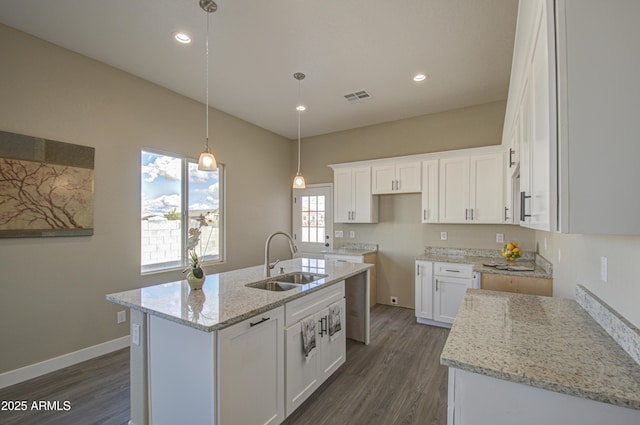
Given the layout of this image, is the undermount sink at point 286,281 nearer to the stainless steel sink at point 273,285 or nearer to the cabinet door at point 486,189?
the stainless steel sink at point 273,285

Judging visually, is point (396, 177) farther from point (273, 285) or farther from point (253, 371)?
point (253, 371)

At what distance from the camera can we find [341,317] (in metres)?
2.74

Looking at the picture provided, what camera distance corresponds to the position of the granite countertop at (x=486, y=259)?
295 cm

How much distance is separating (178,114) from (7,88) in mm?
1565

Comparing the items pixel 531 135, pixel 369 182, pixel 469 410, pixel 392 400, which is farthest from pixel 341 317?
pixel 369 182

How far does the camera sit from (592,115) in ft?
3.17

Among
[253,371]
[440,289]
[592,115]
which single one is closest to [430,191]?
[440,289]

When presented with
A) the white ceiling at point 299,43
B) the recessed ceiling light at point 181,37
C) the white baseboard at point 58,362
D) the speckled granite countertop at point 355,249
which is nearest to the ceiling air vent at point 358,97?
the white ceiling at point 299,43

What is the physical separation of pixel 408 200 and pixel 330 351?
286 centimetres

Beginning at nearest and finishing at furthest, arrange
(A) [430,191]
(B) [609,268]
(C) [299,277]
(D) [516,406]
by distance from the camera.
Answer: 1. (D) [516,406]
2. (B) [609,268]
3. (C) [299,277]
4. (A) [430,191]

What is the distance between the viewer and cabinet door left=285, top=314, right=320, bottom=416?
2025 mm

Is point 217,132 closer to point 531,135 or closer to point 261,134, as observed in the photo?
point 261,134

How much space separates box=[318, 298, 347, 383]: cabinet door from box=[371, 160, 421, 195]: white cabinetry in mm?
2300

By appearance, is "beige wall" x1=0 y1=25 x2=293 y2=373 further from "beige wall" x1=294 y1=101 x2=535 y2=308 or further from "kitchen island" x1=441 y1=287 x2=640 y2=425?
"kitchen island" x1=441 y1=287 x2=640 y2=425
